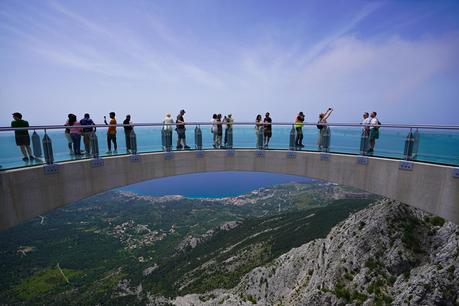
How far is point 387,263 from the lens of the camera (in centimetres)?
2952

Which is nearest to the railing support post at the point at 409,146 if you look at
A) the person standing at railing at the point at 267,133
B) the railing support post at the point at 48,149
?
the person standing at railing at the point at 267,133

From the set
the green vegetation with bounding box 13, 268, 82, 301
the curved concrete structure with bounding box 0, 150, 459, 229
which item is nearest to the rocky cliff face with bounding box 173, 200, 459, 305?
the curved concrete structure with bounding box 0, 150, 459, 229

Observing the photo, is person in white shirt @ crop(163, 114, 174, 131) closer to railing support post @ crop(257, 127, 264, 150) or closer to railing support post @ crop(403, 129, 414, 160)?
railing support post @ crop(257, 127, 264, 150)

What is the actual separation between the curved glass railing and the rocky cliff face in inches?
836

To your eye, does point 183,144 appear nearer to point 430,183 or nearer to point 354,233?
point 430,183

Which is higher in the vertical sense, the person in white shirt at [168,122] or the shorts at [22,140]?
the person in white shirt at [168,122]

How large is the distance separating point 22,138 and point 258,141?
1105 centimetres

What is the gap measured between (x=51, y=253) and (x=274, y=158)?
17352cm

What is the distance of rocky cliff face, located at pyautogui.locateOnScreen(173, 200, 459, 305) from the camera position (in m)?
22.8

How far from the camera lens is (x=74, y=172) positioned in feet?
32.2

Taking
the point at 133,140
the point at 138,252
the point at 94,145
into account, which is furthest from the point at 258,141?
the point at 138,252

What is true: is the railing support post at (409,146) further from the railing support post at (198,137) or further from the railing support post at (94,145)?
the railing support post at (94,145)

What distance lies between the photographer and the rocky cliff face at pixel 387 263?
2284cm

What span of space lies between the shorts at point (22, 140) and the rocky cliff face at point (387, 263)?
1309 inches
